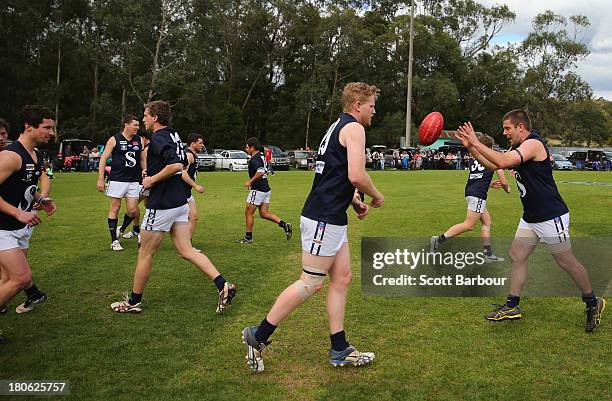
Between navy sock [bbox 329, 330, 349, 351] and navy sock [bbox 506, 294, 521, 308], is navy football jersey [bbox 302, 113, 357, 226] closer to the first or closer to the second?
navy sock [bbox 329, 330, 349, 351]

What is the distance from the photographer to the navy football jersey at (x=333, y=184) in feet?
15.6

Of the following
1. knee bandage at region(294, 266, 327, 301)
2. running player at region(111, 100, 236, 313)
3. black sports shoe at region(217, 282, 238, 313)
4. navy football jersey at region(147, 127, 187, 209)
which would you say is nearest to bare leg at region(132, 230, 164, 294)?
running player at region(111, 100, 236, 313)

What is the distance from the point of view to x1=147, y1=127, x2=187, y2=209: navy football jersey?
6.29 meters

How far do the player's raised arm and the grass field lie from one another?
1612 mm

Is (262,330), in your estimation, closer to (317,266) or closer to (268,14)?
(317,266)

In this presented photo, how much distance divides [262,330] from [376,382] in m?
1.04

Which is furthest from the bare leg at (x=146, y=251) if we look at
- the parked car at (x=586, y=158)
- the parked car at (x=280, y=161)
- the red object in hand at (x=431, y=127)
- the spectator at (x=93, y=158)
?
the parked car at (x=586, y=158)

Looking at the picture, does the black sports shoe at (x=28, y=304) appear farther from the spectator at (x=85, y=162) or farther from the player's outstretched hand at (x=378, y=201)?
the spectator at (x=85, y=162)

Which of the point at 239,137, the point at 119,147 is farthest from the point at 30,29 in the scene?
the point at 119,147

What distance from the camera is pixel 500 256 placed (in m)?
10.0

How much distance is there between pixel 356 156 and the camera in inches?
180

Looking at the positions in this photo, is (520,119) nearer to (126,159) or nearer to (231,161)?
(126,159)

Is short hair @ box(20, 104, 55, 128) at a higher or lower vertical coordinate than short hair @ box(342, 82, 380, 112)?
lower

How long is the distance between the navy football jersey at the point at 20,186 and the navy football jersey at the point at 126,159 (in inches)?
179
